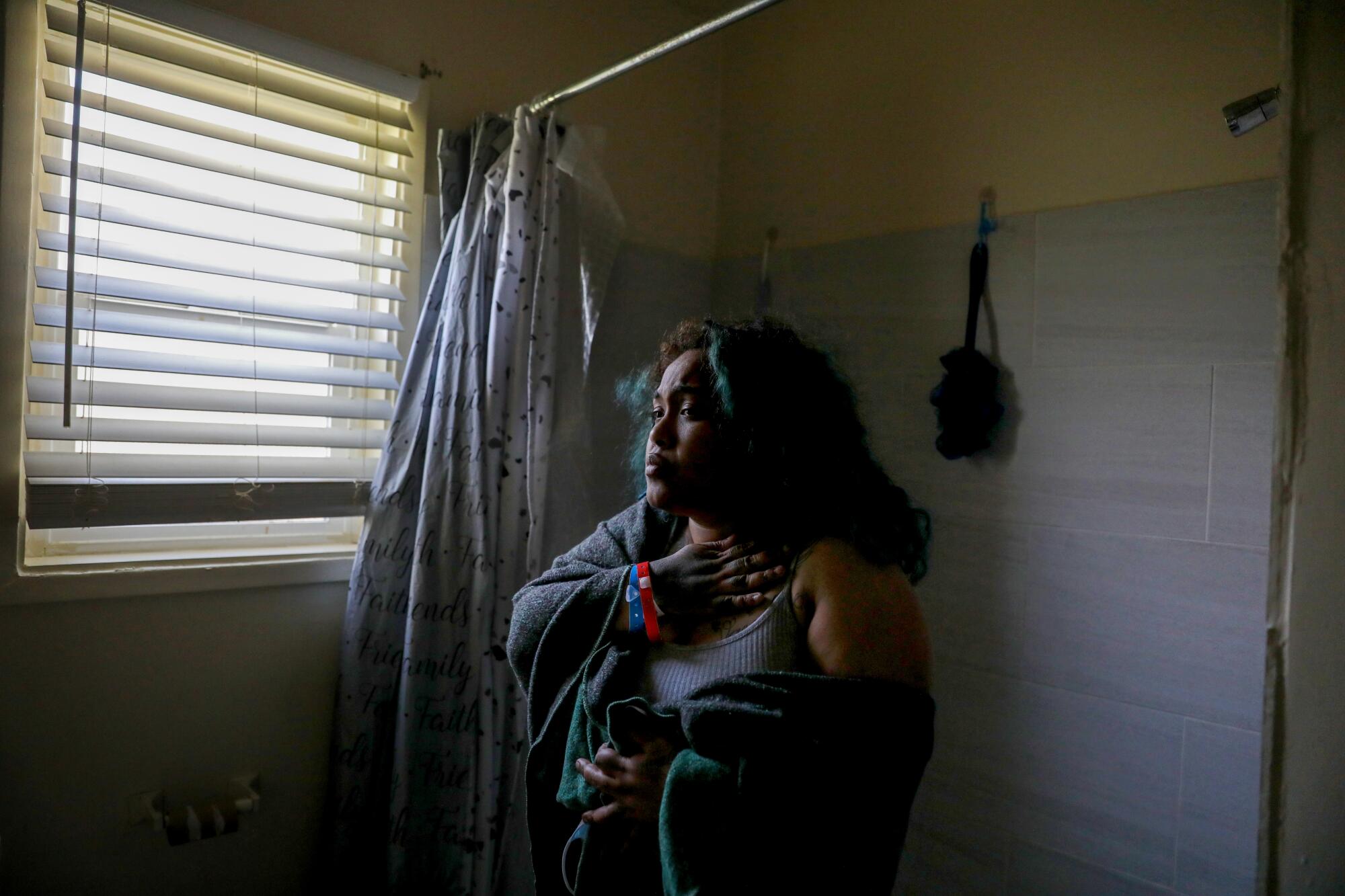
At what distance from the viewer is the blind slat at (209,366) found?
52.4 inches

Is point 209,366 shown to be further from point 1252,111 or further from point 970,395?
point 1252,111

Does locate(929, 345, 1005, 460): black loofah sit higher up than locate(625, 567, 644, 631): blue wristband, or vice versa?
locate(929, 345, 1005, 460): black loofah

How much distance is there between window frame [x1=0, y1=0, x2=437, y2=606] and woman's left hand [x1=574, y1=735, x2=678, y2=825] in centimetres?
81

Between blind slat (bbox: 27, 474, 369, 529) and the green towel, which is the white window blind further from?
the green towel

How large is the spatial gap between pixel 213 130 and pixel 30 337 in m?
0.44

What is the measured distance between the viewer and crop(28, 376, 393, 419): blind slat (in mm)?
1323

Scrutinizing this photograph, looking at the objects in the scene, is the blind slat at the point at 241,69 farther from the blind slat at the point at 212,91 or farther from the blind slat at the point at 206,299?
the blind slat at the point at 206,299

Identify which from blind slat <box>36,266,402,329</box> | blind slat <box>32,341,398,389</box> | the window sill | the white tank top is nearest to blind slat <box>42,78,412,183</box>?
blind slat <box>36,266,402,329</box>

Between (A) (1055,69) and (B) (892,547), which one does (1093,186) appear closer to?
(A) (1055,69)

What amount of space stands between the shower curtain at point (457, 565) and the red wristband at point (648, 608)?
1.77ft

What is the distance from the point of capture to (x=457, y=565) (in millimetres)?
1553

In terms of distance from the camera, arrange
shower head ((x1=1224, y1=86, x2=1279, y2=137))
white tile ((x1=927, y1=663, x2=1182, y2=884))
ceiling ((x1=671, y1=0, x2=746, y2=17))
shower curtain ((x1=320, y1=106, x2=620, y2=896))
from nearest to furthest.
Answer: shower head ((x1=1224, y1=86, x2=1279, y2=137)) < white tile ((x1=927, y1=663, x2=1182, y2=884)) < shower curtain ((x1=320, y1=106, x2=620, y2=896)) < ceiling ((x1=671, y1=0, x2=746, y2=17))

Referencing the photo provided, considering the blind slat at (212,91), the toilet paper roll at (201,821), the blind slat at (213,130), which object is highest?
the blind slat at (212,91)

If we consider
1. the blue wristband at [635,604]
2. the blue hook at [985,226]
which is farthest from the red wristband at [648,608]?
the blue hook at [985,226]
